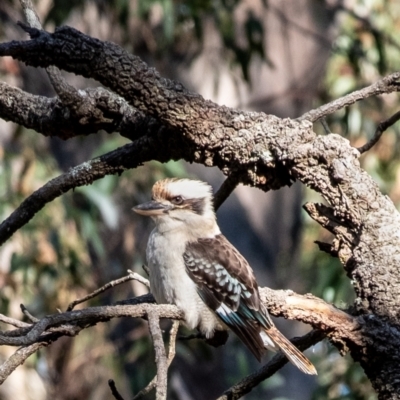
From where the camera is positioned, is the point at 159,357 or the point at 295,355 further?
the point at 295,355

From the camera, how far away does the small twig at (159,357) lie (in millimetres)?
1287

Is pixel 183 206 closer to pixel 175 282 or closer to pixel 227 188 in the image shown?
pixel 175 282

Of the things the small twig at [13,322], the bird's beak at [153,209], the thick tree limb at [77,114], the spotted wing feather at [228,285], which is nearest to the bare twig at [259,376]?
the spotted wing feather at [228,285]

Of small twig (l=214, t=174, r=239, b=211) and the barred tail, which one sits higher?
small twig (l=214, t=174, r=239, b=211)

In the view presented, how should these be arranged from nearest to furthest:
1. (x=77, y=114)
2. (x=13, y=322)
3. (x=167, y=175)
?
(x=13, y=322) → (x=77, y=114) → (x=167, y=175)

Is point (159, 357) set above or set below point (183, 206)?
below

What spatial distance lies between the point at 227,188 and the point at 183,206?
2.03ft

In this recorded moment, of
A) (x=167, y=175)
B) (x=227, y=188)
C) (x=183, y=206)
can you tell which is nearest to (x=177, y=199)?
(x=183, y=206)

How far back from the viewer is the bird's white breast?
221cm

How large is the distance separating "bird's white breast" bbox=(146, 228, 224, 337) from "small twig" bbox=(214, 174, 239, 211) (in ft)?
0.80

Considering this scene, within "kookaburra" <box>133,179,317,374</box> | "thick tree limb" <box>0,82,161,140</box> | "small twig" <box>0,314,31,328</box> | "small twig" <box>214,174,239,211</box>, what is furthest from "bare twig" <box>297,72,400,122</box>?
"small twig" <box>0,314,31,328</box>

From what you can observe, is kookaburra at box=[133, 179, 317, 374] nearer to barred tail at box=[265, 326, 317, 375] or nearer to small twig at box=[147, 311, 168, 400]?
barred tail at box=[265, 326, 317, 375]

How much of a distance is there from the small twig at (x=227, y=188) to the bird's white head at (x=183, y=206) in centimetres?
36

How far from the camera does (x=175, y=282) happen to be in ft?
7.50
